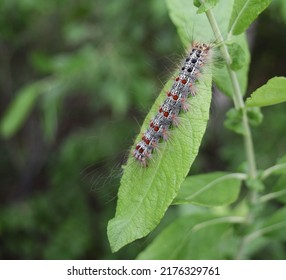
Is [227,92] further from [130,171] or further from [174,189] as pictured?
[174,189]

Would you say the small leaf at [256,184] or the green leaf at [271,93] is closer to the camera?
the green leaf at [271,93]

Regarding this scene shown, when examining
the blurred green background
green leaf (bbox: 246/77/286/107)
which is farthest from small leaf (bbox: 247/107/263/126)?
the blurred green background

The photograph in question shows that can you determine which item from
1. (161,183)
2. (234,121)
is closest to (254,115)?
(234,121)

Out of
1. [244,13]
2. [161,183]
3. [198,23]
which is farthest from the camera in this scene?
[198,23]

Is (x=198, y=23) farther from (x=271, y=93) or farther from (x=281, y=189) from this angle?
(x=281, y=189)

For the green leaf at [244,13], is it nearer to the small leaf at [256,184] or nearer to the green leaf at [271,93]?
the green leaf at [271,93]

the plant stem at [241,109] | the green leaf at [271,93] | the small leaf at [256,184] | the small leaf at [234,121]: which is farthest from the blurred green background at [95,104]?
the green leaf at [271,93]
